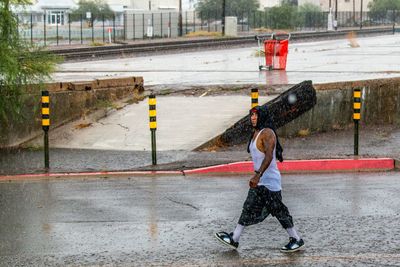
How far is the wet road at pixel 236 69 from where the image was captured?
25.7 meters

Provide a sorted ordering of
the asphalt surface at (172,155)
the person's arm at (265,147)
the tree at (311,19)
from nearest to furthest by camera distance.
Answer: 1. the person's arm at (265,147)
2. the asphalt surface at (172,155)
3. the tree at (311,19)

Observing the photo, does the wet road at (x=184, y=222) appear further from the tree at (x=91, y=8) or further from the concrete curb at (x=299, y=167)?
the tree at (x=91, y=8)

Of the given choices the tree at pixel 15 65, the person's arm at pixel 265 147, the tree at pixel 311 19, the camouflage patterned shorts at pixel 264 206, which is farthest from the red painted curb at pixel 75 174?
the tree at pixel 311 19

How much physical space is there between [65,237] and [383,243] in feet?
11.6

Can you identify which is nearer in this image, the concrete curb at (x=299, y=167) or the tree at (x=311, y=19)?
the concrete curb at (x=299, y=167)

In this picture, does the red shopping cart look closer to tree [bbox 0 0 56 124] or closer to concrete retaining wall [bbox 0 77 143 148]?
concrete retaining wall [bbox 0 77 143 148]

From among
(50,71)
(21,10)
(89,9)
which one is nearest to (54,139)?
(50,71)

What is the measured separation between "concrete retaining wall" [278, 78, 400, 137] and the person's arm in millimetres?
9382

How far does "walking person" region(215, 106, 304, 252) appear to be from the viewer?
30.9 feet

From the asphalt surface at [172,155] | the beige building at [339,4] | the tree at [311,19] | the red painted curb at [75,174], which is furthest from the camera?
the beige building at [339,4]

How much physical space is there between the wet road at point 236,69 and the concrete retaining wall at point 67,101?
7.40 feet

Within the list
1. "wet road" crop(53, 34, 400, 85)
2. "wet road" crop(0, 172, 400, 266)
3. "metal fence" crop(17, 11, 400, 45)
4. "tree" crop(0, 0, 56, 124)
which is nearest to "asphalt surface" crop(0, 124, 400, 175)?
"tree" crop(0, 0, 56, 124)

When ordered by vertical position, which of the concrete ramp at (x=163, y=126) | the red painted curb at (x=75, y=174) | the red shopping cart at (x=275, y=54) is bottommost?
the red painted curb at (x=75, y=174)

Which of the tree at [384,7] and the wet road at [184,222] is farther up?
the tree at [384,7]
